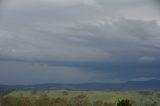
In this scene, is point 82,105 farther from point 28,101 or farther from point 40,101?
point 28,101

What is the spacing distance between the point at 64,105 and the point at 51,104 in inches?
328

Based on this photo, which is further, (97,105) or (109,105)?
(97,105)

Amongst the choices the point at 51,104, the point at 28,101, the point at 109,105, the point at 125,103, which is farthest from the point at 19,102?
the point at 125,103

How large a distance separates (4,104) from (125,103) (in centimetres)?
12010

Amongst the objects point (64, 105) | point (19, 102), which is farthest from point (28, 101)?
point (64, 105)

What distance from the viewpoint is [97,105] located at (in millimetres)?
160250

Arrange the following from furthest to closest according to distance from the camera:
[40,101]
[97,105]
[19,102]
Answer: [97,105] < [40,101] < [19,102]

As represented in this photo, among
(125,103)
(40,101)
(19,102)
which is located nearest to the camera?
(125,103)

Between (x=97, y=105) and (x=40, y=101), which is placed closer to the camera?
(x=40, y=101)

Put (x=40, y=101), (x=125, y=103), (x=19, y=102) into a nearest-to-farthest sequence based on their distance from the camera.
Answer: (x=125, y=103), (x=19, y=102), (x=40, y=101)

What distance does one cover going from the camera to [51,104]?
138 metres

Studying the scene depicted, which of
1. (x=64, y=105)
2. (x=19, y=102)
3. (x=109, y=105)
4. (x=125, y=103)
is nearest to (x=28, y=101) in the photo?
(x=19, y=102)

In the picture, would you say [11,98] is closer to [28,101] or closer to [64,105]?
[28,101]

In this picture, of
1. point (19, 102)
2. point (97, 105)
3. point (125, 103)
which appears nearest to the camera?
point (125, 103)
